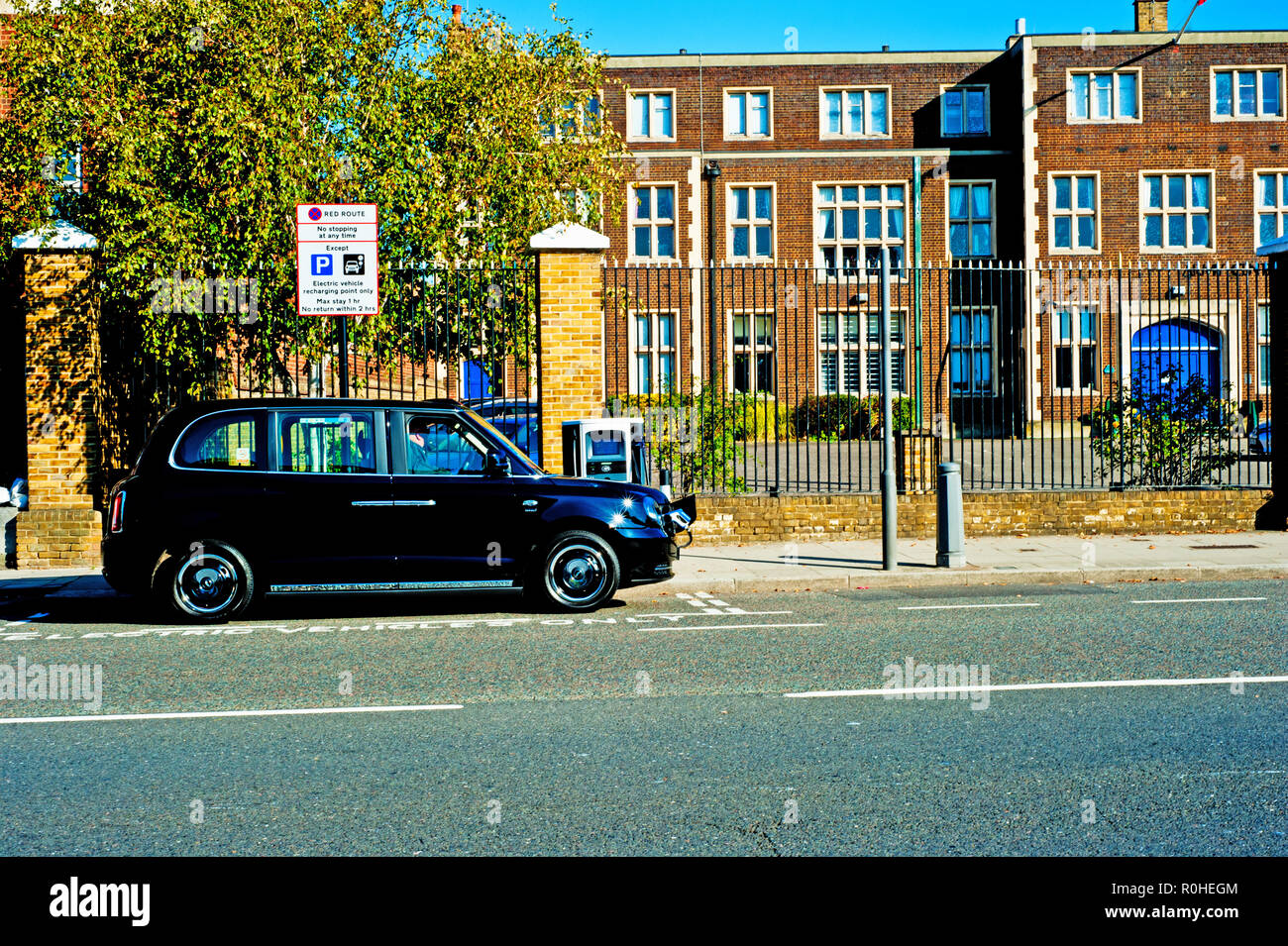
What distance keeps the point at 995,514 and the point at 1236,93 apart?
27.6 meters

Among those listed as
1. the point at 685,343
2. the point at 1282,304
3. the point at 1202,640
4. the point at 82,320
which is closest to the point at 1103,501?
the point at 1282,304

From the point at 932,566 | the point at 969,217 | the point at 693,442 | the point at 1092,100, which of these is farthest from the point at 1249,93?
the point at 932,566

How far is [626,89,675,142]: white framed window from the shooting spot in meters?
38.8

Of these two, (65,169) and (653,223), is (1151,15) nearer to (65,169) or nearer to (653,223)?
(653,223)

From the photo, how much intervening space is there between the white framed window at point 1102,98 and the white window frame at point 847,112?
17.9 ft

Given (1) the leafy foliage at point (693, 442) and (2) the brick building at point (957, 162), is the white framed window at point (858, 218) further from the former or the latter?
(1) the leafy foliage at point (693, 442)

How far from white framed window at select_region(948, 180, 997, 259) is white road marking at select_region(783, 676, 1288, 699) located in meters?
33.2

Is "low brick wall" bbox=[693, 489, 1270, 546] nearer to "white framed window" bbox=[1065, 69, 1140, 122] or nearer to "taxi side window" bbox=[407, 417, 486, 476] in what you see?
"taxi side window" bbox=[407, 417, 486, 476]

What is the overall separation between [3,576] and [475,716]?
856cm

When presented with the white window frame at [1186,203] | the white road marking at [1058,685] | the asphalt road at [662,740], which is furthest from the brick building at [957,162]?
the white road marking at [1058,685]

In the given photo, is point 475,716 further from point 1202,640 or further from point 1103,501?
point 1103,501
